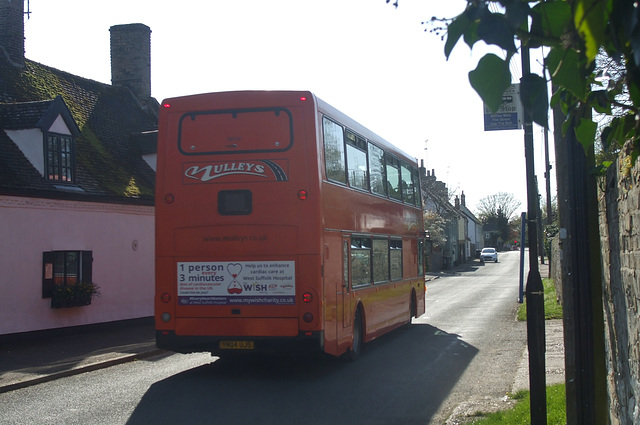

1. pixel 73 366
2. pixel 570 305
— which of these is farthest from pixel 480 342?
pixel 570 305

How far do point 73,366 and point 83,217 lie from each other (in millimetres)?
6897

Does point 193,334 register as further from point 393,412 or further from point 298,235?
point 393,412

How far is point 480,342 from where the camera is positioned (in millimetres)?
15742

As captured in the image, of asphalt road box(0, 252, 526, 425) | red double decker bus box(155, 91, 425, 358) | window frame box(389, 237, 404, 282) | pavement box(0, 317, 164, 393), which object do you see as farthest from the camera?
window frame box(389, 237, 404, 282)

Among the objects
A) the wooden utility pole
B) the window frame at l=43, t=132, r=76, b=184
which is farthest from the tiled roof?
the wooden utility pole

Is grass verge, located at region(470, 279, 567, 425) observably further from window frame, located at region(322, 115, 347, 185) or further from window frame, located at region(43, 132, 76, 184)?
window frame, located at region(43, 132, 76, 184)

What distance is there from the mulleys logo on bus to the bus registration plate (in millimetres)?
2473

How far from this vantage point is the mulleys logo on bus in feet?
35.2

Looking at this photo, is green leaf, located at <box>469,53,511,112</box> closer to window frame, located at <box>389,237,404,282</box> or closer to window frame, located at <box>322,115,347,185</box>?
window frame, located at <box>322,115,347,185</box>

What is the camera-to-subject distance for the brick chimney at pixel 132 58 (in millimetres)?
26906

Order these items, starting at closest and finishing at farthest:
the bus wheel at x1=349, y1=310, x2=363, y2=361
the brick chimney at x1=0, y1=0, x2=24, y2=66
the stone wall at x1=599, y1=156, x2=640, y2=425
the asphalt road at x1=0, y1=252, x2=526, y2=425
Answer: the stone wall at x1=599, y1=156, x2=640, y2=425 < the asphalt road at x1=0, y1=252, x2=526, y2=425 < the bus wheel at x1=349, y1=310, x2=363, y2=361 < the brick chimney at x1=0, y1=0, x2=24, y2=66

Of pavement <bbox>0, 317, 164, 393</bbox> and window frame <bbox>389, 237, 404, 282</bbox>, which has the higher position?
window frame <bbox>389, 237, 404, 282</bbox>

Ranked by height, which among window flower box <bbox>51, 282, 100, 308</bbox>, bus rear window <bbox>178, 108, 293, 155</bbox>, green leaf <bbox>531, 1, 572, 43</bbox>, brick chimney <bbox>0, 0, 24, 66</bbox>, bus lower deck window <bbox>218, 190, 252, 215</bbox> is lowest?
window flower box <bbox>51, 282, 100, 308</bbox>

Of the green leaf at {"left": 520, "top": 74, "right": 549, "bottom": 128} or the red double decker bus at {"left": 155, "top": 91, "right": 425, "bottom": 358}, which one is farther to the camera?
the red double decker bus at {"left": 155, "top": 91, "right": 425, "bottom": 358}
